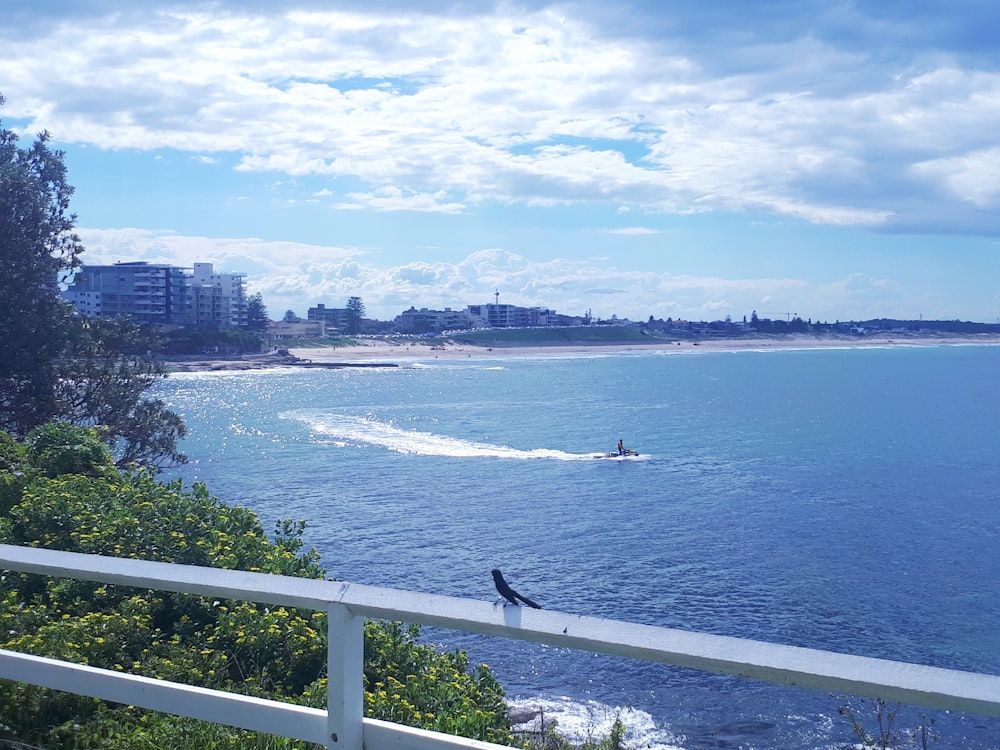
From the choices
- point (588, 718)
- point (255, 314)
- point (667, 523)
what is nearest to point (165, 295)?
point (255, 314)

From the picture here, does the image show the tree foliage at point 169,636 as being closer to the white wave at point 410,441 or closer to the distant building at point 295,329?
the white wave at point 410,441

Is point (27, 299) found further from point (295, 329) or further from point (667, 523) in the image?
point (295, 329)

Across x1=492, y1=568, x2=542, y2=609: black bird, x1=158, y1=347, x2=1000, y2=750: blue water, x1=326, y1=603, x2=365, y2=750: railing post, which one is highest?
x1=492, y1=568, x2=542, y2=609: black bird

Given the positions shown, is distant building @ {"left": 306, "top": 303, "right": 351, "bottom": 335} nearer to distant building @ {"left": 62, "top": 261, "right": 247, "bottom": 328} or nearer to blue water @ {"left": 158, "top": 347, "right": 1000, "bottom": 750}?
distant building @ {"left": 62, "top": 261, "right": 247, "bottom": 328}

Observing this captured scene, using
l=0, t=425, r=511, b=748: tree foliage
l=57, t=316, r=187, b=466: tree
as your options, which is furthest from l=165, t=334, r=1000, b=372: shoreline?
l=0, t=425, r=511, b=748: tree foliage

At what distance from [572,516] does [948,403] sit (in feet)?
231

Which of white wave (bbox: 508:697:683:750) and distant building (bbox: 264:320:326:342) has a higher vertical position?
distant building (bbox: 264:320:326:342)

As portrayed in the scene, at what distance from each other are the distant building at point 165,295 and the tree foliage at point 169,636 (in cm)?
9581

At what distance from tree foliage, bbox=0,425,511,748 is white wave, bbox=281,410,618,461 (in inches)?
1682

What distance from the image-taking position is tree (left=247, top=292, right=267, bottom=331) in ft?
457

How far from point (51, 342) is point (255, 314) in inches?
4701

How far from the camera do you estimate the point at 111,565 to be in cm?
352

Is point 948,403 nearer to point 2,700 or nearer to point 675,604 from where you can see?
point 675,604

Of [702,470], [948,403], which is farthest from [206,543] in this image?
[948,403]
